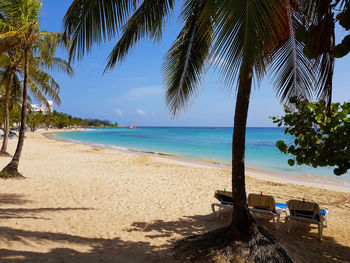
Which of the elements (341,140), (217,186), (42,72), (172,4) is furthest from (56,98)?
(341,140)

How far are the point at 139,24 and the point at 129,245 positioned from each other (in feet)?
10.9

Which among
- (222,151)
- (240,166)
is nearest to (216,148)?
(222,151)

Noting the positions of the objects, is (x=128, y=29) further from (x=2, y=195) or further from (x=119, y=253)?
(x=2, y=195)

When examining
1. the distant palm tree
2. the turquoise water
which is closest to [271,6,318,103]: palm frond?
the turquoise water

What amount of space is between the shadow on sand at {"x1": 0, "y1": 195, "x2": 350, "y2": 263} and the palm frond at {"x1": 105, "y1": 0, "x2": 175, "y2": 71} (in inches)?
103

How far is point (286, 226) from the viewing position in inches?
192

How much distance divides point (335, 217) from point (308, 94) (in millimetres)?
4103

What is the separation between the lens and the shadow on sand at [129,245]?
3176 millimetres

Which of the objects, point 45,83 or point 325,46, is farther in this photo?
point 45,83

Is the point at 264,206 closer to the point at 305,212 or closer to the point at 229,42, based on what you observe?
the point at 305,212

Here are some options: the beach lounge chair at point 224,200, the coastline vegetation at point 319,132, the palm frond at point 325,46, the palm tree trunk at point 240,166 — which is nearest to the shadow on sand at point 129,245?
the beach lounge chair at point 224,200

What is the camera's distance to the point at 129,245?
372 centimetres

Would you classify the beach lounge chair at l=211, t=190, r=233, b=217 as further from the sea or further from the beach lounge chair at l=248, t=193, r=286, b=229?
the sea

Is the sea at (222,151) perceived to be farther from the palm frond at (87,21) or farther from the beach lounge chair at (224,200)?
the palm frond at (87,21)
